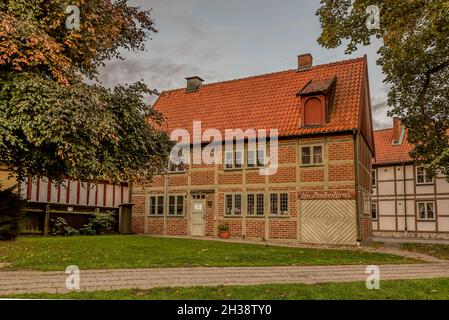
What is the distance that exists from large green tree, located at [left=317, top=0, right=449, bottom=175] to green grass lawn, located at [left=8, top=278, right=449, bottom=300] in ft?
26.2

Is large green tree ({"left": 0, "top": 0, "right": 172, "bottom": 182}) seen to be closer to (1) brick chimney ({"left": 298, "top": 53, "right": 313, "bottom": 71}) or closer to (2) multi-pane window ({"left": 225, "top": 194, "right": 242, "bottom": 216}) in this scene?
(2) multi-pane window ({"left": 225, "top": 194, "right": 242, "bottom": 216})

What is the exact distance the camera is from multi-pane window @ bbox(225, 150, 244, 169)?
22422 mm

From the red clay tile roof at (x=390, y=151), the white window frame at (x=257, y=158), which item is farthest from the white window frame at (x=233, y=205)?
→ the red clay tile roof at (x=390, y=151)

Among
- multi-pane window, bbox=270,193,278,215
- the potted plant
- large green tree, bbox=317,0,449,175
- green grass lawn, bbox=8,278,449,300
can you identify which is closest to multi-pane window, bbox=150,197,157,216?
the potted plant

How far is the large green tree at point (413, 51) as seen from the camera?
14.1 metres

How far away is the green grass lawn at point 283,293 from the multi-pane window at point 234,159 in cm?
1470

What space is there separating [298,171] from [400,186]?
16.1 meters

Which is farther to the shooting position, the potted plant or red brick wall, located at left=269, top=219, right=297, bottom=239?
Answer: the potted plant

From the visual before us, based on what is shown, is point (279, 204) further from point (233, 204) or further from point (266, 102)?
point (266, 102)

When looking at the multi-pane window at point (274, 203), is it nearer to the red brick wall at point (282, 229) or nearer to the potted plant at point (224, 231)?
the red brick wall at point (282, 229)
